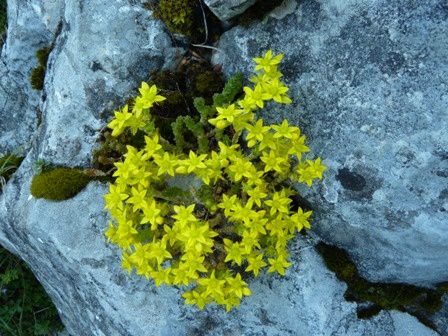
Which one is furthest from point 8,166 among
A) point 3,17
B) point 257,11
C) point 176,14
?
point 257,11

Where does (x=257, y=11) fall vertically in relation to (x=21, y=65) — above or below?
below

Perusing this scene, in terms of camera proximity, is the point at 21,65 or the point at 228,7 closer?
the point at 228,7

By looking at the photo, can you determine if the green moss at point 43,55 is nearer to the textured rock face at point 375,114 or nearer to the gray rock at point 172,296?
the gray rock at point 172,296

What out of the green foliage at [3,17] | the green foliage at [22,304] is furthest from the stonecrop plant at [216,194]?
the green foliage at [3,17]

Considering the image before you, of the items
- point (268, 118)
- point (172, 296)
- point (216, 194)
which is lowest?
point (172, 296)

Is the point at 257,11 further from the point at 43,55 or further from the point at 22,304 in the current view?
the point at 22,304

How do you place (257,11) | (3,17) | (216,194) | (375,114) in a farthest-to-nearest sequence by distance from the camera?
(3,17) → (257,11) → (216,194) → (375,114)

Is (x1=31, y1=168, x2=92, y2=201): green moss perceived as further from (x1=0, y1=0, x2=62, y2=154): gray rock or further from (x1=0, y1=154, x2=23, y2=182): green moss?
(x1=0, y1=0, x2=62, y2=154): gray rock

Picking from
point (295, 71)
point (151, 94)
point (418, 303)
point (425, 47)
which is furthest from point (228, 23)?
point (418, 303)
